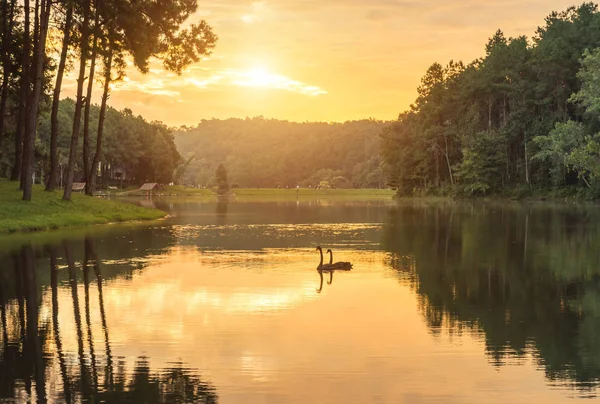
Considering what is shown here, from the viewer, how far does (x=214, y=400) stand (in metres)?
10.1

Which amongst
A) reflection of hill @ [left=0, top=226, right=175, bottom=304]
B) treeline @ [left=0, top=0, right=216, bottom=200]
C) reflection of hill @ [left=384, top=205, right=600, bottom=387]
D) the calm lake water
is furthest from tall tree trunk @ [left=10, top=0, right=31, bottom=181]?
reflection of hill @ [left=384, top=205, right=600, bottom=387]

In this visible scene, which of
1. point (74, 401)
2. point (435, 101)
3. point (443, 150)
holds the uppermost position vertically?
point (435, 101)

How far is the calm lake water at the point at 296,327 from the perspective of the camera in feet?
35.5

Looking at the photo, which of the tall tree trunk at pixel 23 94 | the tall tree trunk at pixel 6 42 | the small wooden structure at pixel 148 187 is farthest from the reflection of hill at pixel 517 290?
the small wooden structure at pixel 148 187

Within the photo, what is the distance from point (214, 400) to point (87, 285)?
11545 millimetres

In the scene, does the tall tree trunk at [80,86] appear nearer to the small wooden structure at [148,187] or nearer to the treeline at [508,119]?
the treeline at [508,119]

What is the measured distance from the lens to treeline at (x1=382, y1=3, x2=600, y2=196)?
99.1 metres

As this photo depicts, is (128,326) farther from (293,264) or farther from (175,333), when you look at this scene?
(293,264)

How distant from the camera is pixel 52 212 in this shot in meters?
44.9

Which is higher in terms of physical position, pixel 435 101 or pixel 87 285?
pixel 435 101

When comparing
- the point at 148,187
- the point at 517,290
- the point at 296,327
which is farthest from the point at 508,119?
the point at 296,327

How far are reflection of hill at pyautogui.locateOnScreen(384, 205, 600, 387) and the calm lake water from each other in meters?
0.06

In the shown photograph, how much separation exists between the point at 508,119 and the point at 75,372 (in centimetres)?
10754

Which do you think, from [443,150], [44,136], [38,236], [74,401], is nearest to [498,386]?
[74,401]
